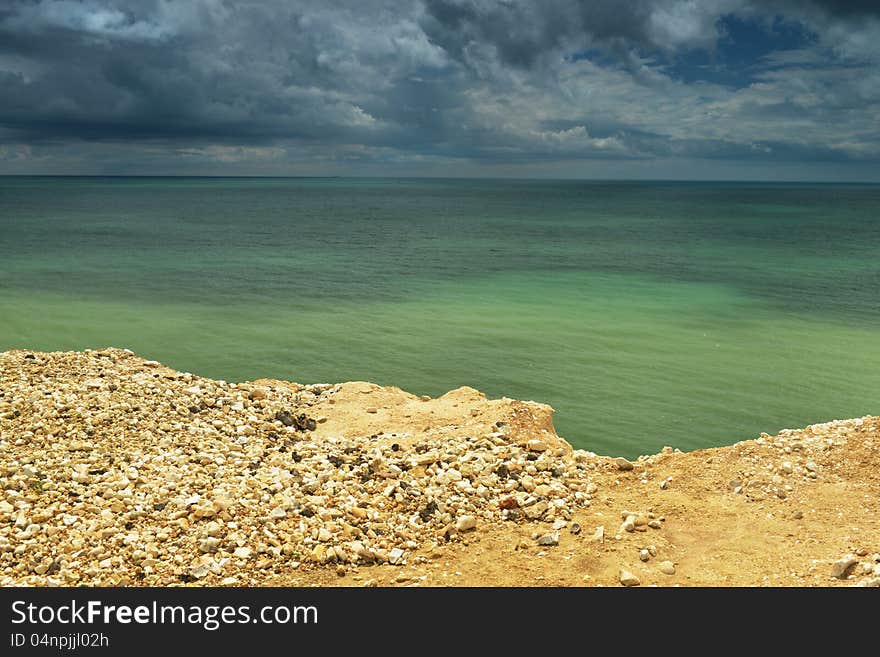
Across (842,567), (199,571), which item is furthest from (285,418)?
(842,567)

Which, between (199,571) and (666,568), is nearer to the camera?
(199,571)

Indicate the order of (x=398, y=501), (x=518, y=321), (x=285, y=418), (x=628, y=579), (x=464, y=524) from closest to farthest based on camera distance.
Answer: (x=628, y=579) < (x=464, y=524) < (x=398, y=501) < (x=285, y=418) < (x=518, y=321)

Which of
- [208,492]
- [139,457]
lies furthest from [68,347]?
[208,492]

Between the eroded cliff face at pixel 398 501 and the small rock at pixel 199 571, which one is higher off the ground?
the eroded cliff face at pixel 398 501

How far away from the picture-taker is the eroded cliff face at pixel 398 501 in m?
7.72

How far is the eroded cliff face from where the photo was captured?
7.72m

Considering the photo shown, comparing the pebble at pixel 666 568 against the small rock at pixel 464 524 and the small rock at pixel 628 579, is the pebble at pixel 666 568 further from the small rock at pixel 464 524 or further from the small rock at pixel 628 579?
the small rock at pixel 464 524

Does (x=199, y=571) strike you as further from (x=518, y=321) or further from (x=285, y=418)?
(x=518, y=321)

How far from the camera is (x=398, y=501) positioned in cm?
905

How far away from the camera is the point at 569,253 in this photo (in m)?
52.1

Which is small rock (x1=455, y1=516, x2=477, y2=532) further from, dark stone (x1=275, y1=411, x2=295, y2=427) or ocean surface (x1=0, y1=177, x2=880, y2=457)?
ocean surface (x1=0, y1=177, x2=880, y2=457)

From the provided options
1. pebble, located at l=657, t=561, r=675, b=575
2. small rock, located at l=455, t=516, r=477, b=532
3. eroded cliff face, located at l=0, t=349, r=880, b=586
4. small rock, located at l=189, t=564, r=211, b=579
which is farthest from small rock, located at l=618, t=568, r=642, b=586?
small rock, located at l=189, t=564, r=211, b=579

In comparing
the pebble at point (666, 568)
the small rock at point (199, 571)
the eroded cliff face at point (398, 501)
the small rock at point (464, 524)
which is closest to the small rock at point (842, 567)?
the eroded cliff face at point (398, 501)

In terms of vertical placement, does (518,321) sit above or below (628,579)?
below
